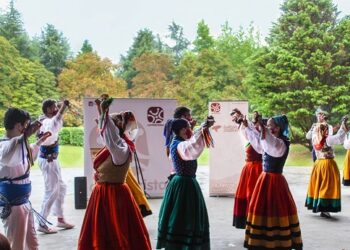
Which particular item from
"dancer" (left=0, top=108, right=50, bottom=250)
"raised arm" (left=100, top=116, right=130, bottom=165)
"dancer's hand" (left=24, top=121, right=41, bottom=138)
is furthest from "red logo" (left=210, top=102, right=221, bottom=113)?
"dancer's hand" (left=24, top=121, right=41, bottom=138)

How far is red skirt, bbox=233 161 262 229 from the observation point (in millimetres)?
5234

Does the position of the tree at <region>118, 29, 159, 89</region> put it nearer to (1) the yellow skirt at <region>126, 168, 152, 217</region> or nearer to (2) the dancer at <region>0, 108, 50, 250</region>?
(1) the yellow skirt at <region>126, 168, 152, 217</region>

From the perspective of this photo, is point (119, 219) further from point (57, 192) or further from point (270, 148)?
point (57, 192)

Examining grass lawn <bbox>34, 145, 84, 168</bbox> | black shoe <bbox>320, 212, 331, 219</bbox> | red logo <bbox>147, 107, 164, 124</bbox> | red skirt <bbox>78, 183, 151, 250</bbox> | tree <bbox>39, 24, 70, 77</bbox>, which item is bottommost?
black shoe <bbox>320, 212, 331, 219</bbox>

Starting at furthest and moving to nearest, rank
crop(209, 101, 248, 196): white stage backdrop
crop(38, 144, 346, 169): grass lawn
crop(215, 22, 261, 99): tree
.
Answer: crop(215, 22, 261, 99): tree, crop(38, 144, 346, 169): grass lawn, crop(209, 101, 248, 196): white stage backdrop

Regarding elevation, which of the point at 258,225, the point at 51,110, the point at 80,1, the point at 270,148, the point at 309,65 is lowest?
the point at 258,225

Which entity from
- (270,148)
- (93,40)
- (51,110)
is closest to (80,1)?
(93,40)

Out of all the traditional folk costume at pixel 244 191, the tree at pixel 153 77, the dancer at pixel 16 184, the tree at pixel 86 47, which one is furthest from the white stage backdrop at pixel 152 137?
the tree at pixel 86 47

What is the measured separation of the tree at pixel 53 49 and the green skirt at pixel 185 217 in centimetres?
1421

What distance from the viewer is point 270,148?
4.24 meters

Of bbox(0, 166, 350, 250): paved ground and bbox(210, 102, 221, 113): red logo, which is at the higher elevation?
bbox(210, 102, 221, 113): red logo

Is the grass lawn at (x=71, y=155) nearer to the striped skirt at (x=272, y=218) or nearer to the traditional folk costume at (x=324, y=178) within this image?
the traditional folk costume at (x=324, y=178)

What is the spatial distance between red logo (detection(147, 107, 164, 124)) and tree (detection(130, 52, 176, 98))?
820cm

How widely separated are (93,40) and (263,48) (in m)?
6.26
